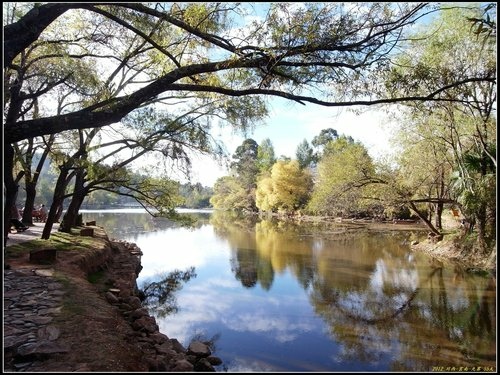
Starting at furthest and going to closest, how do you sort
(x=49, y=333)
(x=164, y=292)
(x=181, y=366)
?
(x=164, y=292)
(x=181, y=366)
(x=49, y=333)

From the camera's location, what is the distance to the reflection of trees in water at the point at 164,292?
9766 millimetres

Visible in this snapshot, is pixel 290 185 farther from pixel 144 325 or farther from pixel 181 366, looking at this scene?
pixel 181 366

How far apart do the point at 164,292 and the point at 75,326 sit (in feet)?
21.0

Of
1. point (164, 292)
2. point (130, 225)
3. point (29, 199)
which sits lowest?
point (164, 292)

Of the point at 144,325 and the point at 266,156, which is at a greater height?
the point at 266,156

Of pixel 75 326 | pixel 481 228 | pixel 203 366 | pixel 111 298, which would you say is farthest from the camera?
pixel 481 228

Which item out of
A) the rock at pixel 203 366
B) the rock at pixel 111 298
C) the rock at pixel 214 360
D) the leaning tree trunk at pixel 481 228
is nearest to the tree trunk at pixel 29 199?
the rock at pixel 111 298

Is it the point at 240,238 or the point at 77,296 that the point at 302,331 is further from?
the point at 240,238

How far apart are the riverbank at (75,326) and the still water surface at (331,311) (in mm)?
1168

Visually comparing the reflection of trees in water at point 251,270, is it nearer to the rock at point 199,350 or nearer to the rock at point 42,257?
the rock at point 199,350

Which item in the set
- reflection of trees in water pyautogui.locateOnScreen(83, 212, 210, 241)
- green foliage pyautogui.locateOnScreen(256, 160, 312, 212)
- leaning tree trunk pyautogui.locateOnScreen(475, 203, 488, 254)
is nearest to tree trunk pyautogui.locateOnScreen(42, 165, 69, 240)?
reflection of trees in water pyautogui.locateOnScreen(83, 212, 210, 241)

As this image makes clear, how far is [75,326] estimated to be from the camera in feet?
17.1

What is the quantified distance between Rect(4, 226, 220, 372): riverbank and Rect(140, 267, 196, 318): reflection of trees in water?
3.54ft

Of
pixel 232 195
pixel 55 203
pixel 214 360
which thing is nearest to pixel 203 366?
pixel 214 360
